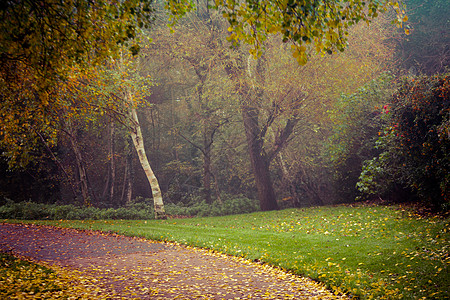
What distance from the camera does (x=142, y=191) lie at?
25.3m

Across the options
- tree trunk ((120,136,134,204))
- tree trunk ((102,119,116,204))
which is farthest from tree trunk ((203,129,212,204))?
tree trunk ((102,119,116,204))

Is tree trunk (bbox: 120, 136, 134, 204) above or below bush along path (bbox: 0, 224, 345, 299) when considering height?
above

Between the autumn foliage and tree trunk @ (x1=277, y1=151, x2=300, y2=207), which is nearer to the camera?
the autumn foliage

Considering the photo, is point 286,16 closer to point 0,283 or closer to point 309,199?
point 0,283

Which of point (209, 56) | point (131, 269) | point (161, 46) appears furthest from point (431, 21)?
point (131, 269)

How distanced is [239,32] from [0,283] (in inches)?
204

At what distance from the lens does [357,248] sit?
23.6 ft

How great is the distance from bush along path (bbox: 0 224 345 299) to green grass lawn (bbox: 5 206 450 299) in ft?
1.43

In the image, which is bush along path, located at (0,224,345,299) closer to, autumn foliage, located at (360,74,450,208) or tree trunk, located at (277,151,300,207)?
autumn foliage, located at (360,74,450,208)

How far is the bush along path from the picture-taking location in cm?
498

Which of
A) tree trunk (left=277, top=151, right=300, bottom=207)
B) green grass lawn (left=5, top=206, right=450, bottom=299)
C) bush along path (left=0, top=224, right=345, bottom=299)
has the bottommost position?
bush along path (left=0, top=224, right=345, bottom=299)

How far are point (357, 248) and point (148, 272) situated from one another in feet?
15.0

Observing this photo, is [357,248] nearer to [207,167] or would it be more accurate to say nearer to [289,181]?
[289,181]

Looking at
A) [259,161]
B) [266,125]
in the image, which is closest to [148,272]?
[266,125]
